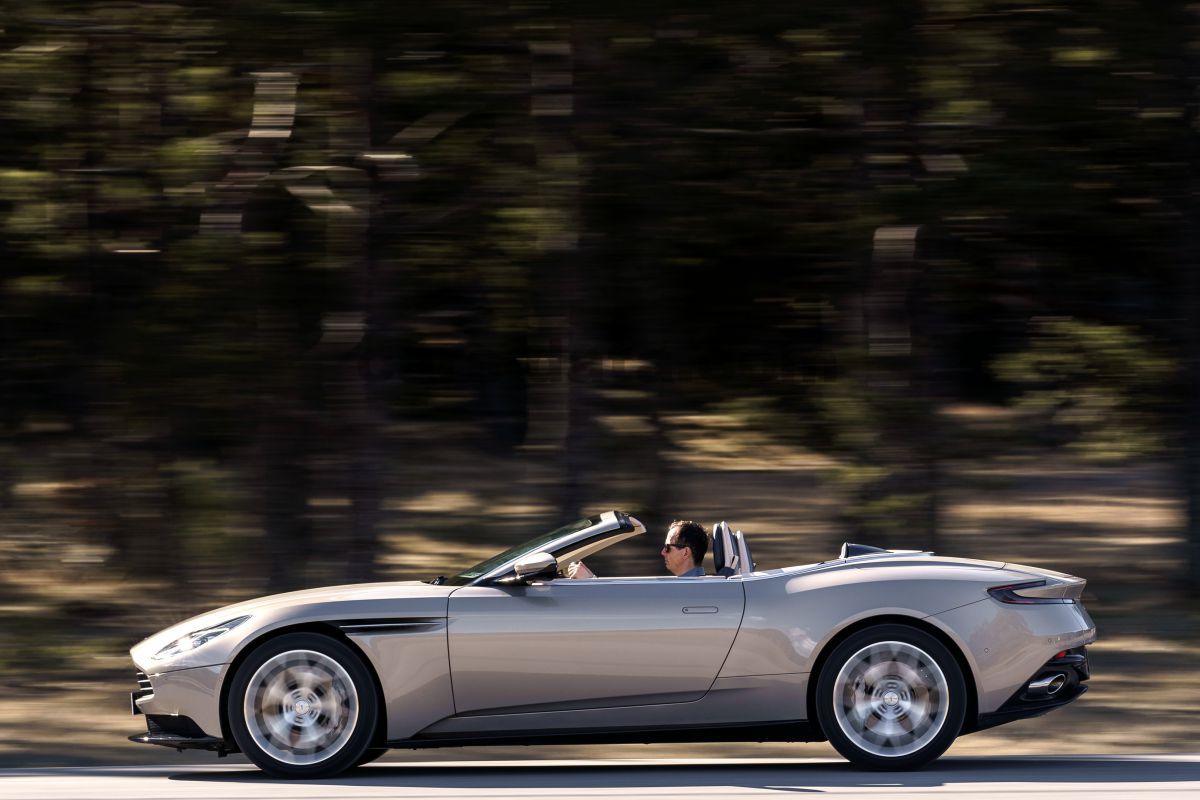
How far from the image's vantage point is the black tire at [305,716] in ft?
20.1

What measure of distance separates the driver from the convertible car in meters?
0.26

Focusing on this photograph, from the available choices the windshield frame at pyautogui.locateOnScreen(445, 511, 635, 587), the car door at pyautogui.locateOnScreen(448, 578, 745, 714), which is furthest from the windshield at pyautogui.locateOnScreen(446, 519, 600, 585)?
the car door at pyautogui.locateOnScreen(448, 578, 745, 714)

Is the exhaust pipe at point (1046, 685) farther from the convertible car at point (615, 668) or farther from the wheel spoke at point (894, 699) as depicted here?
the wheel spoke at point (894, 699)

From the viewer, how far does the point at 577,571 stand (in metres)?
6.51

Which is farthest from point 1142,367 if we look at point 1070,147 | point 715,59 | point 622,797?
point 622,797

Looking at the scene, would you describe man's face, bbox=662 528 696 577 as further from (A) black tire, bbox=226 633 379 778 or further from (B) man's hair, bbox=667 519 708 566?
(A) black tire, bbox=226 633 379 778

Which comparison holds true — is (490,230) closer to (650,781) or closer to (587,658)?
(587,658)

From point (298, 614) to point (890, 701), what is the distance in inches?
91.9

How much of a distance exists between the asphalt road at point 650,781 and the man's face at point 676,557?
2.64 feet

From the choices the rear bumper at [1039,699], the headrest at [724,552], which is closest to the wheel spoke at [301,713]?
the headrest at [724,552]

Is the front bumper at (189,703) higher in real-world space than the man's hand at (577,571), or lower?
lower

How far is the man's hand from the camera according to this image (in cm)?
649

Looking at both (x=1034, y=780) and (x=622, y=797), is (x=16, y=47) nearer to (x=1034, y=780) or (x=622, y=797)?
(x=622, y=797)

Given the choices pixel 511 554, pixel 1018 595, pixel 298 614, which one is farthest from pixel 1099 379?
pixel 298 614
